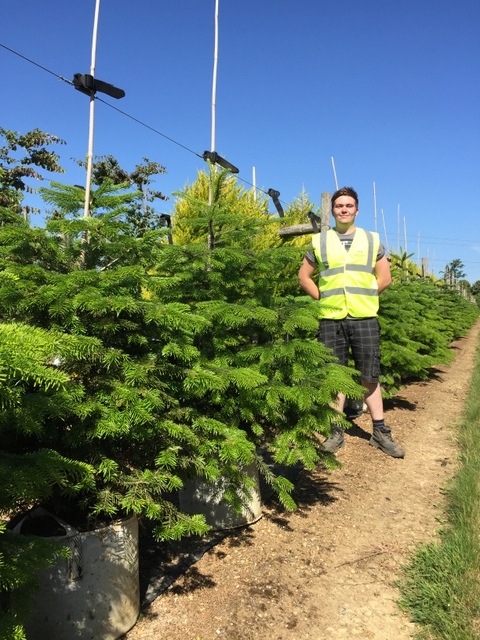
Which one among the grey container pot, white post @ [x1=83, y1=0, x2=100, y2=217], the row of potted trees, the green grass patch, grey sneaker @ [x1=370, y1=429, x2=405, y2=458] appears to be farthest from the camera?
grey sneaker @ [x1=370, y1=429, x2=405, y2=458]

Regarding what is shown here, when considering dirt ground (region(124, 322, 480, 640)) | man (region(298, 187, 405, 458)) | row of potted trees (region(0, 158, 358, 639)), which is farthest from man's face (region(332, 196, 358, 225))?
dirt ground (region(124, 322, 480, 640))

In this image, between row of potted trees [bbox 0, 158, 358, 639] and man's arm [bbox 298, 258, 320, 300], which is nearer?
row of potted trees [bbox 0, 158, 358, 639]

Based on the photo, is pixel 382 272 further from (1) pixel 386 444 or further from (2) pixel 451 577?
(2) pixel 451 577

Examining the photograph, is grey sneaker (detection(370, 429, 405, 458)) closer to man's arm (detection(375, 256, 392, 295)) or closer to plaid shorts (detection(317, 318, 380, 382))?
plaid shorts (detection(317, 318, 380, 382))

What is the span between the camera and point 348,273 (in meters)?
3.99

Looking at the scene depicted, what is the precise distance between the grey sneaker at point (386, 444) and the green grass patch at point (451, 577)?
0.92 meters

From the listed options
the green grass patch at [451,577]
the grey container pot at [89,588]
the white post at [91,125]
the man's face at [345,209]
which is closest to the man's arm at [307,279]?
the man's face at [345,209]

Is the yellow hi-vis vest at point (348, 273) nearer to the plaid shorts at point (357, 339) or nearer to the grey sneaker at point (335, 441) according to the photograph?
the plaid shorts at point (357, 339)

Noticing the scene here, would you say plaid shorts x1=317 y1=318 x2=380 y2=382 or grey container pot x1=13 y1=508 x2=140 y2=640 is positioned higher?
plaid shorts x1=317 y1=318 x2=380 y2=382

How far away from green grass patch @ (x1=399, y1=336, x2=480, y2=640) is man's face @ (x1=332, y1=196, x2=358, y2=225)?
2.21 m

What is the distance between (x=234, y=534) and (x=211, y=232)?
1.89 meters

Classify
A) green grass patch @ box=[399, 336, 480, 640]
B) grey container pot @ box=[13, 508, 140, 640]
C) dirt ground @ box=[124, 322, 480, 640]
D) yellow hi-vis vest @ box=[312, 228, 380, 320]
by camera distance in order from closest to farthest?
grey container pot @ box=[13, 508, 140, 640], green grass patch @ box=[399, 336, 480, 640], dirt ground @ box=[124, 322, 480, 640], yellow hi-vis vest @ box=[312, 228, 380, 320]

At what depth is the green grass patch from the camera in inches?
79.6

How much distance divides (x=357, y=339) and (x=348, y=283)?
1.66ft
